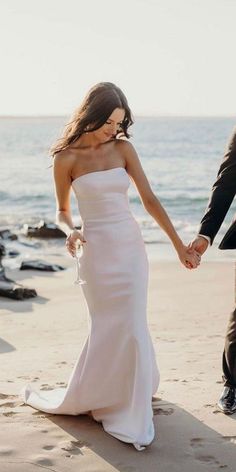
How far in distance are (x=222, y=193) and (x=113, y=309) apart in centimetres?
110

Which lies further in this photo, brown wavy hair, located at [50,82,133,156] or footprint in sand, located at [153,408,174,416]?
footprint in sand, located at [153,408,174,416]

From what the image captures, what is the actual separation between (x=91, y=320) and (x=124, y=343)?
27cm

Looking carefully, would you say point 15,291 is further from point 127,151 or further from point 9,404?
point 127,151

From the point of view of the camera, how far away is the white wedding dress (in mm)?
4801

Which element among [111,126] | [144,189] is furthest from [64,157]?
[144,189]

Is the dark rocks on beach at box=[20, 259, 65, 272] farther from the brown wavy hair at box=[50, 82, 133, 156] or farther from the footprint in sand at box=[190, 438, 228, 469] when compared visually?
the footprint in sand at box=[190, 438, 228, 469]

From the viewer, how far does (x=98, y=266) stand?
4906 millimetres

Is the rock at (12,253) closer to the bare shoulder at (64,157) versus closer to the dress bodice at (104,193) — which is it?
the bare shoulder at (64,157)

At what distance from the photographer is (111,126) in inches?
197

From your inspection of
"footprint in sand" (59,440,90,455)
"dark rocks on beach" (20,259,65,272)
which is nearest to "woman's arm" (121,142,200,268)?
"footprint in sand" (59,440,90,455)

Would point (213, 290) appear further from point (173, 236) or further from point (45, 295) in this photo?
point (173, 236)

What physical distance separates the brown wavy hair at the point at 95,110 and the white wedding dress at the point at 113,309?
284 mm

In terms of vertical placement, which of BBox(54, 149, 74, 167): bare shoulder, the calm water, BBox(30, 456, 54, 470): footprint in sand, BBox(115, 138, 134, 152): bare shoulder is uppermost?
BBox(115, 138, 134, 152): bare shoulder

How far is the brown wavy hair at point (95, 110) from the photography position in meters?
4.92
